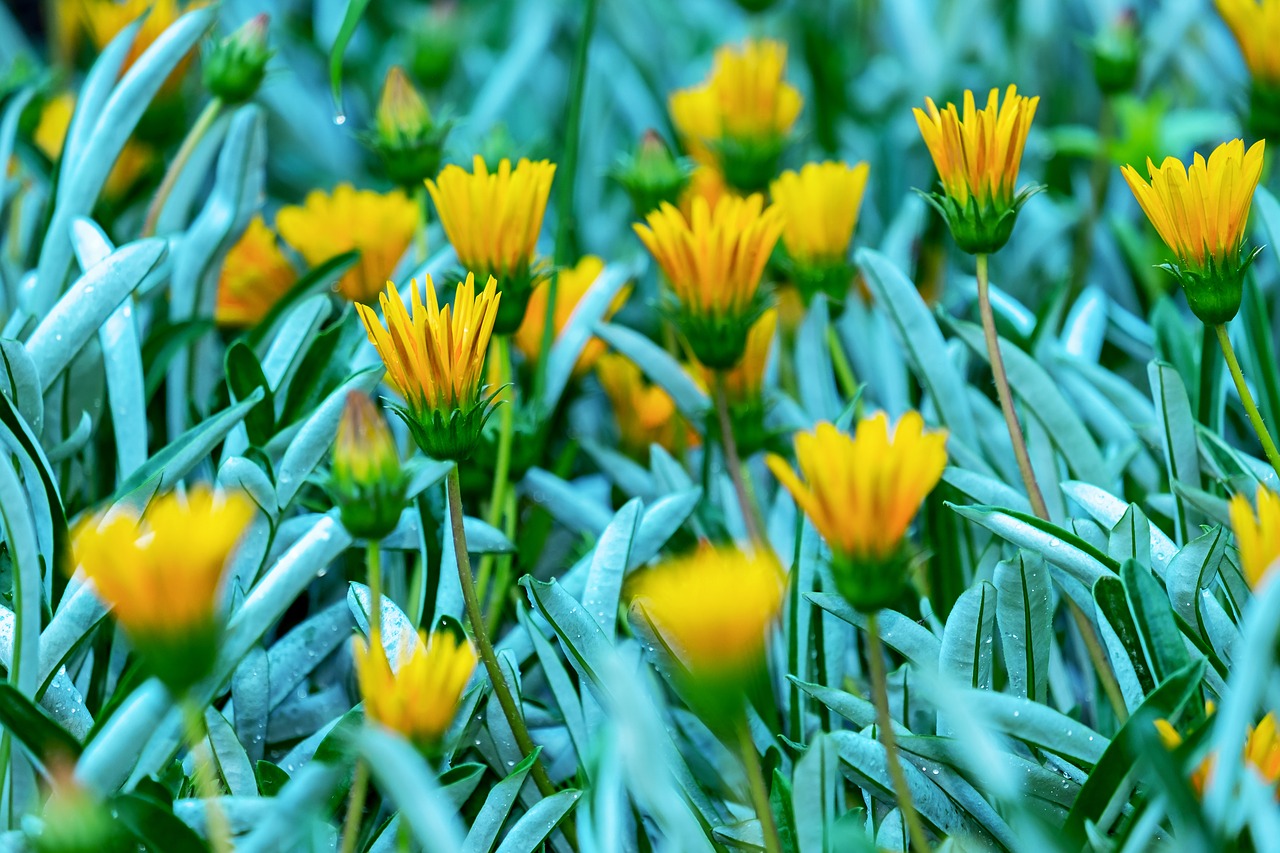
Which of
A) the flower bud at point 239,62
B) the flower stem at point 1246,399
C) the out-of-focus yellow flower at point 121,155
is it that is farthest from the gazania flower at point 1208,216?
the out-of-focus yellow flower at point 121,155

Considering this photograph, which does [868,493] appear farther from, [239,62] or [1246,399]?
[239,62]

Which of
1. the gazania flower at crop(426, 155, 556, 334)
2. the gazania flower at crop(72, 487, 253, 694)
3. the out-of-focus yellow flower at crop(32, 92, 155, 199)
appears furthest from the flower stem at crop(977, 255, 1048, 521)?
the out-of-focus yellow flower at crop(32, 92, 155, 199)

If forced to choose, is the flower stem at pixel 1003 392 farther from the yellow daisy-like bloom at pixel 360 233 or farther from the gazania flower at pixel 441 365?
the yellow daisy-like bloom at pixel 360 233

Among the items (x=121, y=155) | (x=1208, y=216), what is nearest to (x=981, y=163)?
(x=1208, y=216)

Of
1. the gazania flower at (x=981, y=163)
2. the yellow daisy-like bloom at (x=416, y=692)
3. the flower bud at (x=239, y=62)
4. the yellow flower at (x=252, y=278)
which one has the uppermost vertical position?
the flower bud at (x=239, y=62)

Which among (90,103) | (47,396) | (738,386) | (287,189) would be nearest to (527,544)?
(738,386)

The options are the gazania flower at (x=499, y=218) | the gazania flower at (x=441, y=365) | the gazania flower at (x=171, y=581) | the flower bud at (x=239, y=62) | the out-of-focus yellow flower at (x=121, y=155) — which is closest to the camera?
the gazania flower at (x=171, y=581)
